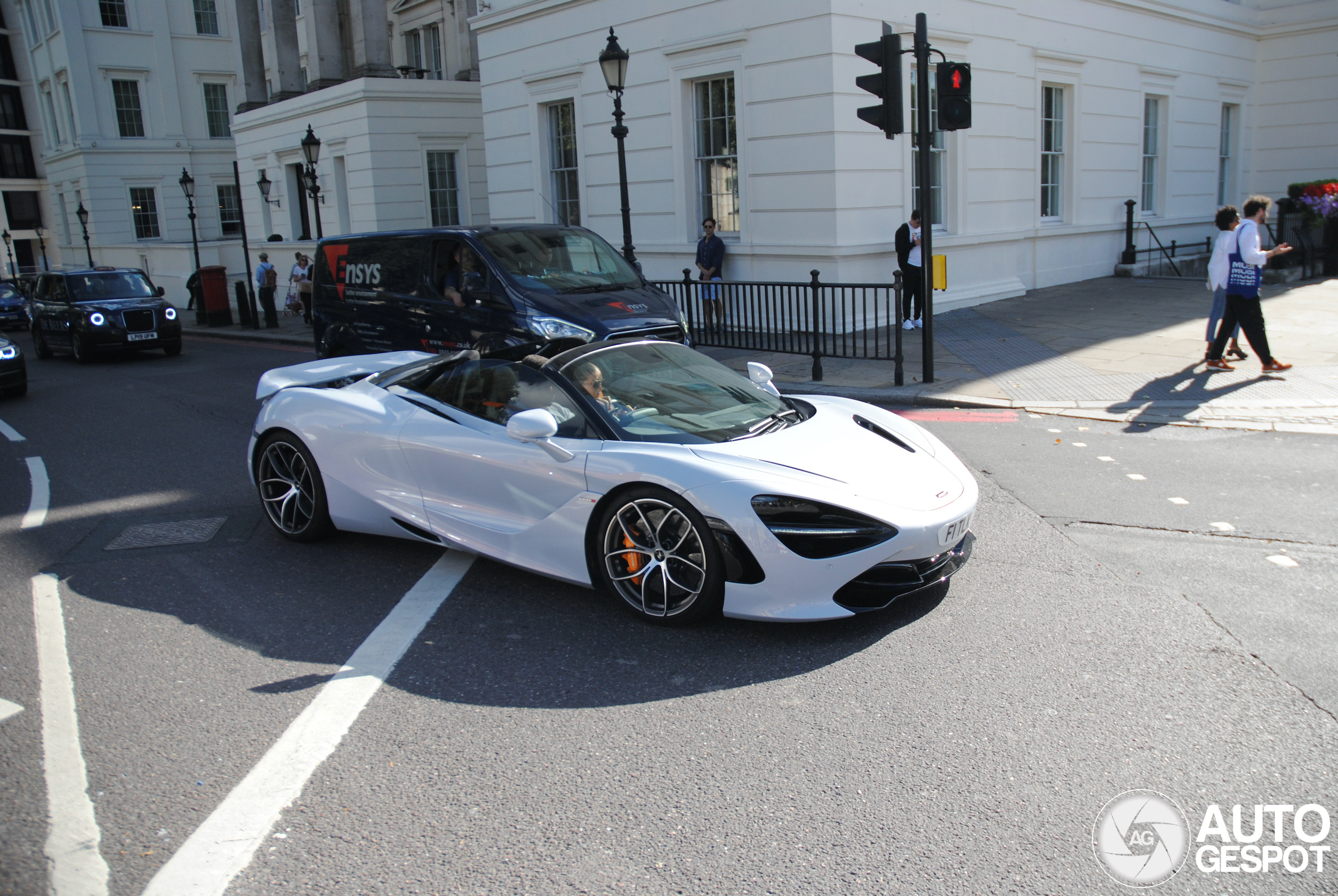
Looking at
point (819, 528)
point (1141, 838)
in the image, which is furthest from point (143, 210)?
point (1141, 838)

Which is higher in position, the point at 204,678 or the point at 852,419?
the point at 852,419

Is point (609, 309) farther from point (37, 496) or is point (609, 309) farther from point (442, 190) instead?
point (442, 190)

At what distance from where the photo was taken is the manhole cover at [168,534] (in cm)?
636

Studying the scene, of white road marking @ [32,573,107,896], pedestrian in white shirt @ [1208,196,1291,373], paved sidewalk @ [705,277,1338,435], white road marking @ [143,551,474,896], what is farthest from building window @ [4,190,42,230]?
white road marking @ [143,551,474,896]

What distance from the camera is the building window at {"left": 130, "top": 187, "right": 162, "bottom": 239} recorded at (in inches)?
1758

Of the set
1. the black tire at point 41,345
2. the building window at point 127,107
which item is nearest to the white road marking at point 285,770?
the black tire at point 41,345

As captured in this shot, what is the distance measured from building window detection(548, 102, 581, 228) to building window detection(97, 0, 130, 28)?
113 feet

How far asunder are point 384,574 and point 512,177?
52.3ft

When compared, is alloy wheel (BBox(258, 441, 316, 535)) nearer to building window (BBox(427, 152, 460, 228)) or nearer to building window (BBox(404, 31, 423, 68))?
building window (BBox(427, 152, 460, 228))

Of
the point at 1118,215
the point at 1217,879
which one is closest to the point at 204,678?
the point at 1217,879

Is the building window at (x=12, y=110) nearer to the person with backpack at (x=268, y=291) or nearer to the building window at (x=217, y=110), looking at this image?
the building window at (x=217, y=110)

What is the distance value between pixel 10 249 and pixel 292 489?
63216mm

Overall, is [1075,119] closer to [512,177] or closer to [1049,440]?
[512,177]

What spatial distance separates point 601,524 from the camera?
468 centimetres
